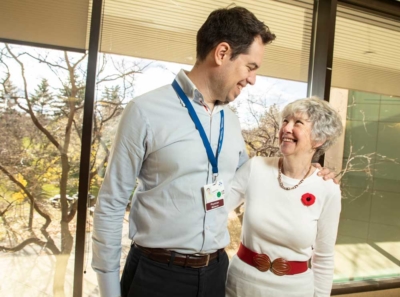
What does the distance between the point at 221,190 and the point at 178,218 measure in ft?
0.59

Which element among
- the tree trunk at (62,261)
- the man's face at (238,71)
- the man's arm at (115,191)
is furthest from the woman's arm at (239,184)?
the tree trunk at (62,261)

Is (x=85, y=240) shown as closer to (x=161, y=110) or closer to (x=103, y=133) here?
(x=103, y=133)

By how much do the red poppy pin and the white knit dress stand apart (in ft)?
0.04

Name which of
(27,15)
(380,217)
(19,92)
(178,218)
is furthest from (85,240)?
(380,217)

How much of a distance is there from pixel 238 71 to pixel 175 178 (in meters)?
0.42

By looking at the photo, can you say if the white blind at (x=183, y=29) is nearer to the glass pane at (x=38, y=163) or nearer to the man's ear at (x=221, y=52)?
the glass pane at (x=38, y=163)

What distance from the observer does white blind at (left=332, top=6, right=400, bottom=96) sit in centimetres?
245

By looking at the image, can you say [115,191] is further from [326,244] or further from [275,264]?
[326,244]

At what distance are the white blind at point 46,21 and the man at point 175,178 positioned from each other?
1.15 metres

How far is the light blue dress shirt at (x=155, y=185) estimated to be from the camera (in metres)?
0.93

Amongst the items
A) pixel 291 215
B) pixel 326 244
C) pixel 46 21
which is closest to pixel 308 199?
pixel 291 215

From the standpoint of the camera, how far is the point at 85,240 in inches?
74.0

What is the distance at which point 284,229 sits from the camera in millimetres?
1219

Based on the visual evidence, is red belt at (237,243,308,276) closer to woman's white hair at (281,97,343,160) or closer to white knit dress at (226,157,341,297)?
white knit dress at (226,157,341,297)
